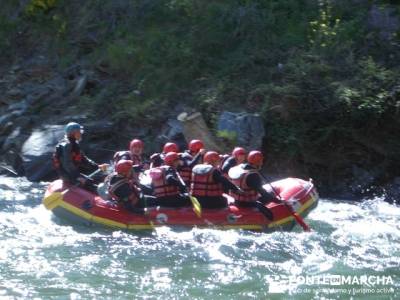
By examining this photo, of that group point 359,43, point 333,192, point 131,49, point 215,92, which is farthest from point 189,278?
point 131,49

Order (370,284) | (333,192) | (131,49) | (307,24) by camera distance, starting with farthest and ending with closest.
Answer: (131,49)
(307,24)
(333,192)
(370,284)

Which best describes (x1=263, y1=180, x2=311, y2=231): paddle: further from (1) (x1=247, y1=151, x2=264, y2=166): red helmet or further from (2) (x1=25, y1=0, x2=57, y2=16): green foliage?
(2) (x1=25, y1=0, x2=57, y2=16): green foliage

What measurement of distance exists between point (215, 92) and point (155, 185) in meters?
4.38

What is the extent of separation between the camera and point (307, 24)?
14562mm

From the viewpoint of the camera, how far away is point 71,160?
32.5 feet

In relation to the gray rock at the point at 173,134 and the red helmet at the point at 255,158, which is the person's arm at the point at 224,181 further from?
the gray rock at the point at 173,134

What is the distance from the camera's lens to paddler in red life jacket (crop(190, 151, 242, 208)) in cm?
938

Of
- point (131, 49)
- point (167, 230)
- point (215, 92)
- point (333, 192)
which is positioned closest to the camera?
point (167, 230)

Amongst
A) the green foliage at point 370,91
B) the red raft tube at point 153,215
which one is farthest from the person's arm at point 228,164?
the green foliage at point 370,91

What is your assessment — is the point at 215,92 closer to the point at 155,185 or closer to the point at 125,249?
the point at 155,185

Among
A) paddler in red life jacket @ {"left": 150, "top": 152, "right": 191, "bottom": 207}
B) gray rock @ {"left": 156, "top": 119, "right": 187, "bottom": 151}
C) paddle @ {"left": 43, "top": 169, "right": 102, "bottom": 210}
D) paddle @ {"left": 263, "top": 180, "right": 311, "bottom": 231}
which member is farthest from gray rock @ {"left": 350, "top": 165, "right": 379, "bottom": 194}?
paddle @ {"left": 43, "top": 169, "right": 102, "bottom": 210}

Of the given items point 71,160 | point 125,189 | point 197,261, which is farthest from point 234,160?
point 197,261

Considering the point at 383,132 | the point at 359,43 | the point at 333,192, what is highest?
the point at 359,43

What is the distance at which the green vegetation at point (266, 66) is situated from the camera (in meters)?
12.5
